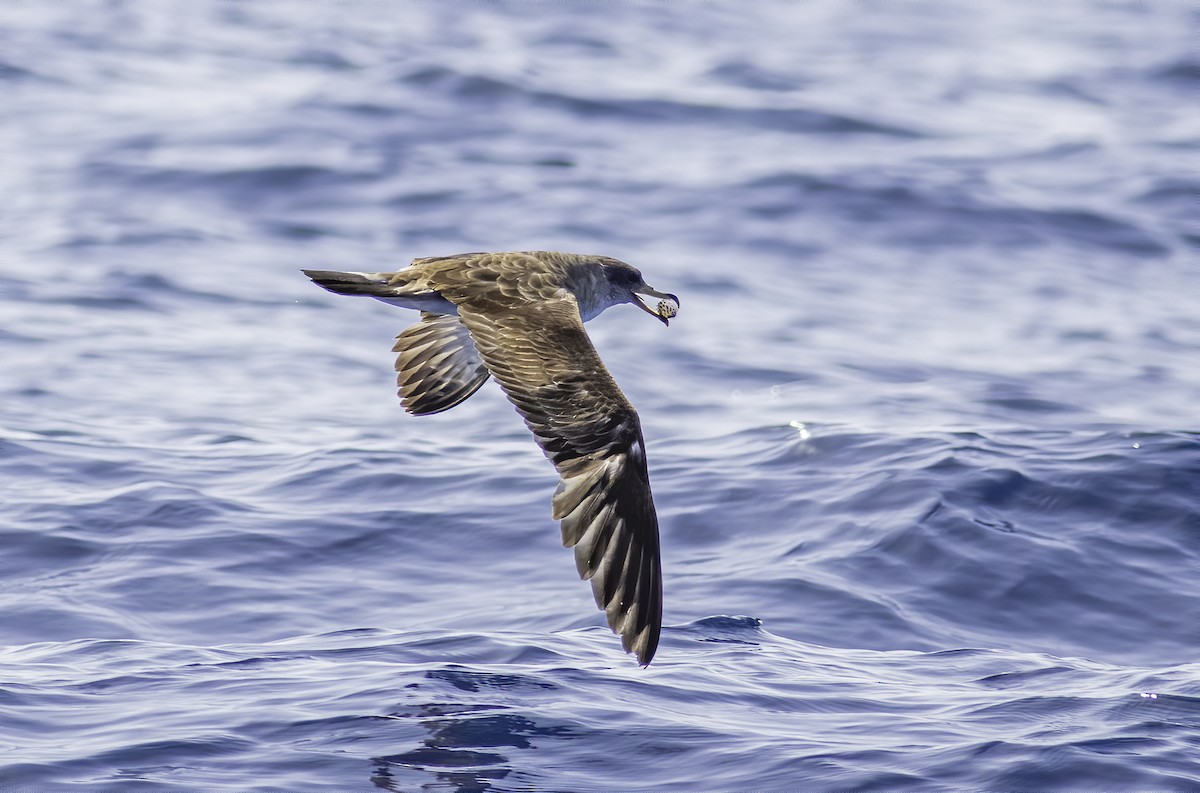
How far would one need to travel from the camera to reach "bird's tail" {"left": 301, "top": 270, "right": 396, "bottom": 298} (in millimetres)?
6320

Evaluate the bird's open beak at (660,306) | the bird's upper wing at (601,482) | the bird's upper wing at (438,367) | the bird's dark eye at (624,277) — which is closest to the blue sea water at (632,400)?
the bird's upper wing at (601,482)

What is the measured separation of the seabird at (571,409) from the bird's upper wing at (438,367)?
789 mm

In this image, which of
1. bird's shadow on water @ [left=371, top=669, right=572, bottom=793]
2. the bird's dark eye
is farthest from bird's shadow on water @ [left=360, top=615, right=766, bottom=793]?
the bird's dark eye

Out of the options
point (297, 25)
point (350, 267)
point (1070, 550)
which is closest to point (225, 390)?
point (350, 267)

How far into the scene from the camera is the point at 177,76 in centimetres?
1808

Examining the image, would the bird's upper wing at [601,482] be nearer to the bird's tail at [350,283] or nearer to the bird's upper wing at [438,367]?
the bird's tail at [350,283]

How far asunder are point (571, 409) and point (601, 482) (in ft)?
0.95

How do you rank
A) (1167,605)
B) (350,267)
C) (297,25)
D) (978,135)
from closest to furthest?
(1167,605) < (350,267) < (978,135) < (297,25)

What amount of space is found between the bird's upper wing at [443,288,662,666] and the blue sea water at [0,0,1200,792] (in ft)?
2.01

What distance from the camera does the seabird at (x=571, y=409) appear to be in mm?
5617

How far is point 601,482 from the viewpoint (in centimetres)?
570

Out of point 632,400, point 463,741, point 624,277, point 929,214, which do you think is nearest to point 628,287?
point 624,277

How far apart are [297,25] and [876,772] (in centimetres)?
1717

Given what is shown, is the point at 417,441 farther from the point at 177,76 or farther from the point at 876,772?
the point at 177,76
